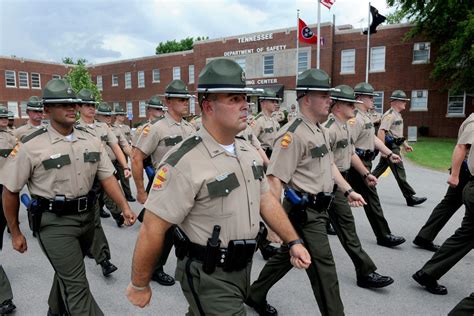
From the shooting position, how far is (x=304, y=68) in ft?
101

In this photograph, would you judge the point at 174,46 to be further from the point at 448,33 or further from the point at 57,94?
the point at 57,94

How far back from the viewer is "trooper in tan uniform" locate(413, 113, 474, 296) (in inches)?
153

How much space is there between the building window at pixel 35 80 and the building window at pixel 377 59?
36170 mm

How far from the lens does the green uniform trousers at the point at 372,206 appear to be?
559cm

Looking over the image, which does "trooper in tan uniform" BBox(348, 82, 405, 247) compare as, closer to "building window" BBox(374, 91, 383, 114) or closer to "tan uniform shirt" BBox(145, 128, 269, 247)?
"tan uniform shirt" BBox(145, 128, 269, 247)

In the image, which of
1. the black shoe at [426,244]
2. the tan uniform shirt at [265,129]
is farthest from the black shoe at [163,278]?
the tan uniform shirt at [265,129]

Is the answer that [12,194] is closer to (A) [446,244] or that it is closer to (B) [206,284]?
(B) [206,284]

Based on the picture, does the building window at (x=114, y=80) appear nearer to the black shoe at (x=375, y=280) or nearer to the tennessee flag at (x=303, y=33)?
the tennessee flag at (x=303, y=33)

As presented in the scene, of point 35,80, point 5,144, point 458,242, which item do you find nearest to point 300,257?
point 458,242

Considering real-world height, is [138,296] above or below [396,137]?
below

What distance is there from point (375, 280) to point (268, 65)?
1194 inches

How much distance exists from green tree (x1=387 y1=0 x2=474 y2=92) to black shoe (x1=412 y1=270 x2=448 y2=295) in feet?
66.5

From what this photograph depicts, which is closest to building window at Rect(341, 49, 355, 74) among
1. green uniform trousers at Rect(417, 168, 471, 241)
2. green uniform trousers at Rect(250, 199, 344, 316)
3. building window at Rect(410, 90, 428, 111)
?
building window at Rect(410, 90, 428, 111)

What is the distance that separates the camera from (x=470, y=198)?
3.82 m
